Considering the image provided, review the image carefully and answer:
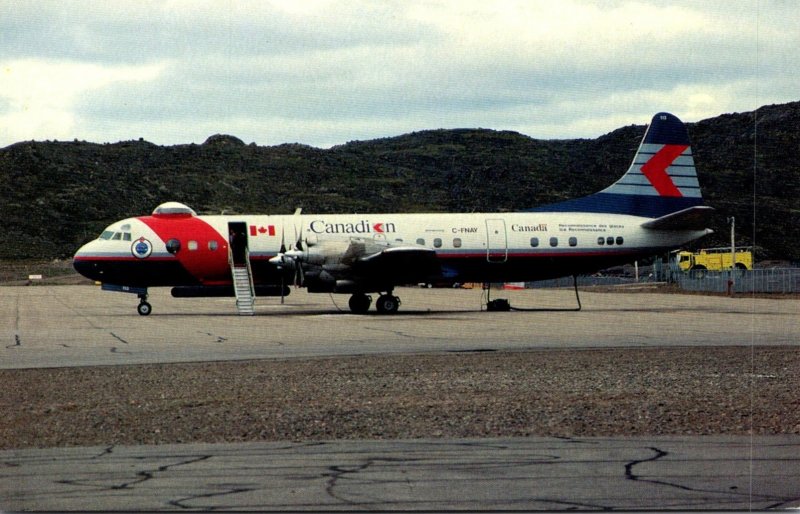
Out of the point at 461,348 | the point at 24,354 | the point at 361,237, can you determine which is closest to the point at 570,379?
the point at 461,348

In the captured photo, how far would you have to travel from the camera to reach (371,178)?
14738 cm

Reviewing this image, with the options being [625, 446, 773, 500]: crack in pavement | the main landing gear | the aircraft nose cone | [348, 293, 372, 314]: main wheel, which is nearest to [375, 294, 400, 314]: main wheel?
the main landing gear

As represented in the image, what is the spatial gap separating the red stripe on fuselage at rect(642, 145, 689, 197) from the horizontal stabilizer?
1.40m

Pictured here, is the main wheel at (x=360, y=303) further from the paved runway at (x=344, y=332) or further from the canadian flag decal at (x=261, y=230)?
the canadian flag decal at (x=261, y=230)

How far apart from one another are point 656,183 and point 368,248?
490 inches

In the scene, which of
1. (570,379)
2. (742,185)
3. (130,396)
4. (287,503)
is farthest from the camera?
(742,185)

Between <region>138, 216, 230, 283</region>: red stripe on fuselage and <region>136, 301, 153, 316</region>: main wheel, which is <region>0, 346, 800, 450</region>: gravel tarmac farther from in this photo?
<region>136, 301, 153, 316</region>: main wheel

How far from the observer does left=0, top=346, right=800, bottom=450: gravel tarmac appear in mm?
12039

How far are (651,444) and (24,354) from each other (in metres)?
15.4

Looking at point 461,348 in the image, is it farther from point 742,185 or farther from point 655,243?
point 742,185

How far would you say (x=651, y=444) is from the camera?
10781 millimetres

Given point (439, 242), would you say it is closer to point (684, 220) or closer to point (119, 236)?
point (684, 220)

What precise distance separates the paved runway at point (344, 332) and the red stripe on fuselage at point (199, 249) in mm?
1638

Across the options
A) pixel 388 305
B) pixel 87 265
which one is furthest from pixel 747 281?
pixel 87 265
